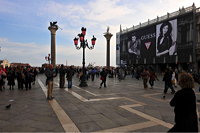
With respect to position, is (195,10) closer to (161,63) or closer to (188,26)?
(188,26)

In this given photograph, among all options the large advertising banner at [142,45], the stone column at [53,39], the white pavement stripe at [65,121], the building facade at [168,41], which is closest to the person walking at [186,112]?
the white pavement stripe at [65,121]

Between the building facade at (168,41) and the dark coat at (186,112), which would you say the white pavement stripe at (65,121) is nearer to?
the dark coat at (186,112)

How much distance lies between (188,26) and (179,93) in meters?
30.9

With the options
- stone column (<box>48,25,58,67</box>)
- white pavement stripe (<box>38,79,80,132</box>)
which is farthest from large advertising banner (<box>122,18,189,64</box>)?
white pavement stripe (<box>38,79,80,132</box>)

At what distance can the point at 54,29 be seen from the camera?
31.0 meters

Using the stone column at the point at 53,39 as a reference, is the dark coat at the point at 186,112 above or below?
below

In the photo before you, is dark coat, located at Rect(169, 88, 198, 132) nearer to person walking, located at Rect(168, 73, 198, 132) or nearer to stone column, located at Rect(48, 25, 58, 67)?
person walking, located at Rect(168, 73, 198, 132)

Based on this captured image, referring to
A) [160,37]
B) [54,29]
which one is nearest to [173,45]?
[160,37]

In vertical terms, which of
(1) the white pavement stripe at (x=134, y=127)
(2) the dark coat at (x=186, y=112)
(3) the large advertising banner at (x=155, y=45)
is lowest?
(1) the white pavement stripe at (x=134, y=127)

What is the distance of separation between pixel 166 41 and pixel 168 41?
49 cm

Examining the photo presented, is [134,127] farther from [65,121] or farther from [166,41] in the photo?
[166,41]

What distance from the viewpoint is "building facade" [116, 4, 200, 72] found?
28.1 metres

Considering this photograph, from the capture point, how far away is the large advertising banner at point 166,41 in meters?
31.2

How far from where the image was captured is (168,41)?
32.3 m
